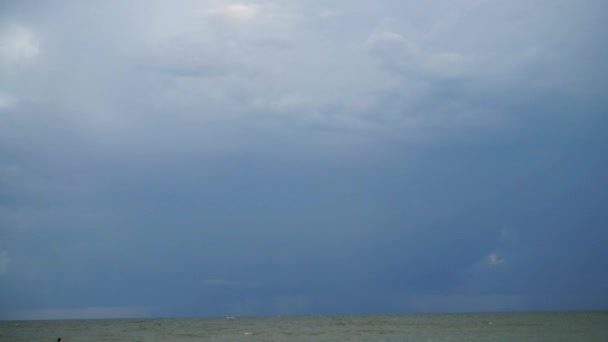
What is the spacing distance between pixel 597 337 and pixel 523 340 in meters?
11.8

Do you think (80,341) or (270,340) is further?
(80,341)

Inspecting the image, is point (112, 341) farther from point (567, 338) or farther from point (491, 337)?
point (567, 338)

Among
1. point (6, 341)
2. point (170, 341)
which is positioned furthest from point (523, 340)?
point (6, 341)

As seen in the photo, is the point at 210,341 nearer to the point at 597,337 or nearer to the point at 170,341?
the point at 170,341

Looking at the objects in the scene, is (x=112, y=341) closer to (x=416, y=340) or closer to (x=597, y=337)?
(x=416, y=340)

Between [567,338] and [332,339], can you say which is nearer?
[567,338]

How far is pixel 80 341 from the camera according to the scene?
4176 inches

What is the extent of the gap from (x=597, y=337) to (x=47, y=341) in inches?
3575

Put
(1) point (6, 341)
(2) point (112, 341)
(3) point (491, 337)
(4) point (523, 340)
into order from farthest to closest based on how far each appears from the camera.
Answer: (1) point (6, 341)
(2) point (112, 341)
(3) point (491, 337)
(4) point (523, 340)

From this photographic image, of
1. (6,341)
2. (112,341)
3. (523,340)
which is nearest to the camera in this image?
(523,340)

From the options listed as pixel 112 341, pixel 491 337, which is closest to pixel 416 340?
pixel 491 337

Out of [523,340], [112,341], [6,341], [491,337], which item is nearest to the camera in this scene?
[523,340]

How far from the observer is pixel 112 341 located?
10506 cm

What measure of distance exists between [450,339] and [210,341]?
1485 inches
